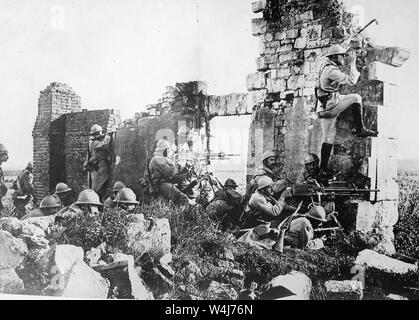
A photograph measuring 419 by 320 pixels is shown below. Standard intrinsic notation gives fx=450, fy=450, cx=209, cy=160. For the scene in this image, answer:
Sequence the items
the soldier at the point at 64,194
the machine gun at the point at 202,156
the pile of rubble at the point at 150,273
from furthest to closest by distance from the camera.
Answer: the soldier at the point at 64,194 < the machine gun at the point at 202,156 < the pile of rubble at the point at 150,273

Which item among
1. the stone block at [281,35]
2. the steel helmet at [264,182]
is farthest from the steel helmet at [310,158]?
the stone block at [281,35]

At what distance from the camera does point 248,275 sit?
18.7ft

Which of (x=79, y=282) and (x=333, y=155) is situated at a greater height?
(x=333, y=155)

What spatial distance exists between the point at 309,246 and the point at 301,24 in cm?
294

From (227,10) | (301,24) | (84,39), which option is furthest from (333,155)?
(84,39)

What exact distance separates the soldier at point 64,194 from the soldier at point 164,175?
1.58m

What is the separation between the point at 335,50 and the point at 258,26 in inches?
46.3

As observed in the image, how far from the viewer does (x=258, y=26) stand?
630cm

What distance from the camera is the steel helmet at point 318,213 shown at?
5702 mm

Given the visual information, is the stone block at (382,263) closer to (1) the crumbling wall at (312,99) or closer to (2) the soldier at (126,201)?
(1) the crumbling wall at (312,99)

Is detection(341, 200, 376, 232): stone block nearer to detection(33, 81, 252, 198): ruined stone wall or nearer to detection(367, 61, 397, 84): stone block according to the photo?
detection(367, 61, 397, 84): stone block
